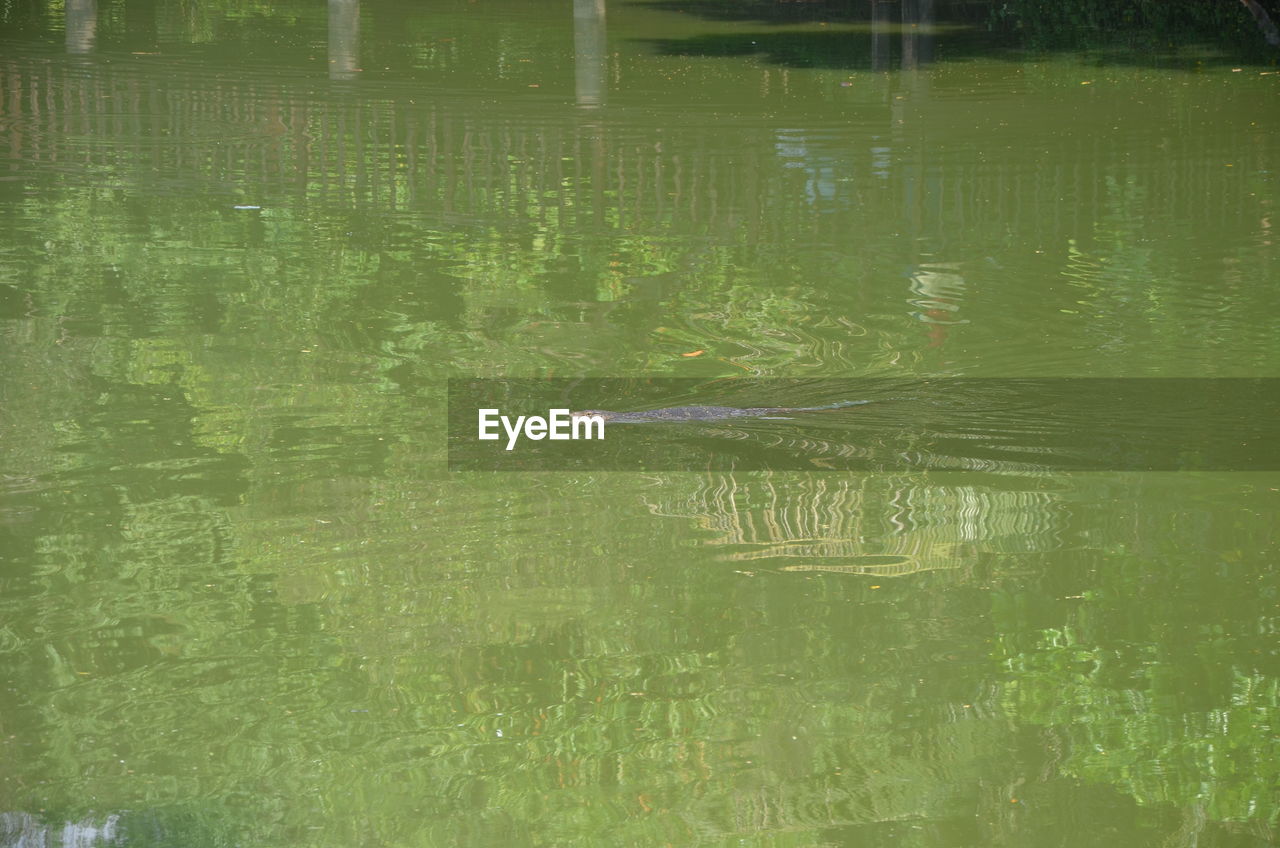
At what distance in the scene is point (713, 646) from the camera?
5.29 metres

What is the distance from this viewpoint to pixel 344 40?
1777 cm

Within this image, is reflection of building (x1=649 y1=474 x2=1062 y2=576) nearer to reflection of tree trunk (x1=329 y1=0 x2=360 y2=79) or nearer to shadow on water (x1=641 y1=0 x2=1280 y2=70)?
reflection of tree trunk (x1=329 y1=0 x2=360 y2=79)

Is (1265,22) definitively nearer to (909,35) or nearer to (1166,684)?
(909,35)

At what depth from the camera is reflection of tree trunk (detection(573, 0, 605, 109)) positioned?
14.9 metres

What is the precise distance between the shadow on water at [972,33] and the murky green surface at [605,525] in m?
4.86

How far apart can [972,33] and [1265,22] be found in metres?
3.16

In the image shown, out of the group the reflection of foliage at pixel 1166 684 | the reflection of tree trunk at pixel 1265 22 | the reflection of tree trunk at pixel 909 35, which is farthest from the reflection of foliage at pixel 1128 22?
the reflection of foliage at pixel 1166 684

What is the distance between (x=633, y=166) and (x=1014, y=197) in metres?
2.75

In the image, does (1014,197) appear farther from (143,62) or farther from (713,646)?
(143,62)
